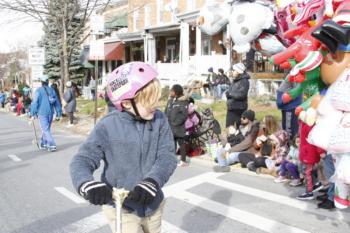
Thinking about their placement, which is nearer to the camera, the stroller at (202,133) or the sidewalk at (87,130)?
the sidewalk at (87,130)

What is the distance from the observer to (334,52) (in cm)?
315

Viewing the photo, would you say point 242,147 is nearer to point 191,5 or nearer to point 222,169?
point 222,169

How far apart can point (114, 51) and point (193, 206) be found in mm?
26897

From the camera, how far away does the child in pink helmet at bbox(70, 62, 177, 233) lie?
2658mm

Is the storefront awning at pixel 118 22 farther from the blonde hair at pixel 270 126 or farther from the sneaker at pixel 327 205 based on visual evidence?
the sneaker at pixel 327 205

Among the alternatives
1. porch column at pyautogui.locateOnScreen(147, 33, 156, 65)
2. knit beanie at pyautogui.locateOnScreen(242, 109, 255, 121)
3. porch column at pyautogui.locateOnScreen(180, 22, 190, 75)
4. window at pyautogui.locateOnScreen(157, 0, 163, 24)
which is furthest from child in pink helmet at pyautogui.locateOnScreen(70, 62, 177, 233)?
window at pyautogui.locateOnScreen(157, 0, 163, 24)

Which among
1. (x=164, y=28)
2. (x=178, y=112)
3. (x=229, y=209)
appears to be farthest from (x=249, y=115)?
(x=164, y=28)

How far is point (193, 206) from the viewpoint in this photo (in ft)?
19.1

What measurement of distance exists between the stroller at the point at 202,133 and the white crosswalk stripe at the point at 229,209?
2.04 m

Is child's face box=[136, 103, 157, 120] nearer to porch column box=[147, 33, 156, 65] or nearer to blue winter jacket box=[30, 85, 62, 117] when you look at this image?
blue winter jacket box=[30, 85, 62, 117]

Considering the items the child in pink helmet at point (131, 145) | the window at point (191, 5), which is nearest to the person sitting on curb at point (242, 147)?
the child in pink helmet at point (131, 145)

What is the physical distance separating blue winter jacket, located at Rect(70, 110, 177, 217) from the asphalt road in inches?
92.8

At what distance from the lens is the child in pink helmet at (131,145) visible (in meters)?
2.66

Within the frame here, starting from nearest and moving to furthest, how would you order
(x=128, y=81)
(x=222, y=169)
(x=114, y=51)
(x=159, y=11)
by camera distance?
(x=128, y=81) < (x=222, y=169) < (x=159, y=11) < (x=114, y=51)
